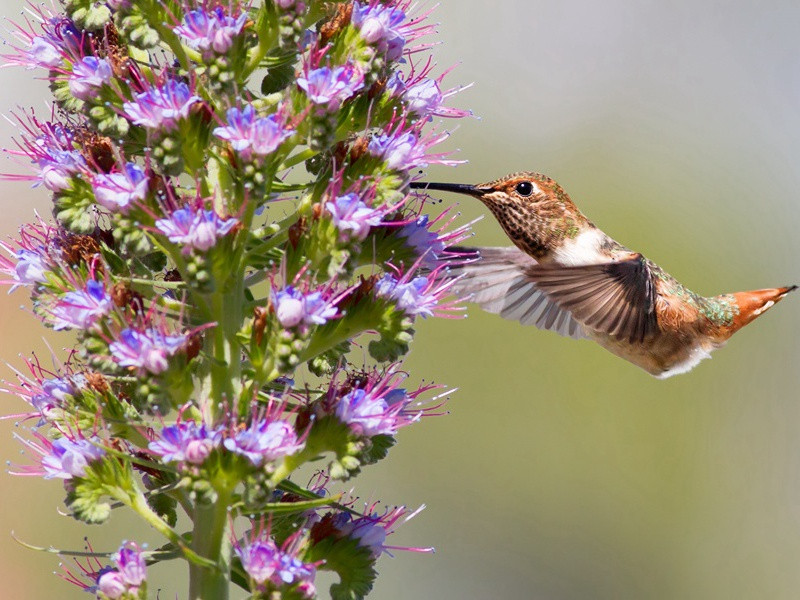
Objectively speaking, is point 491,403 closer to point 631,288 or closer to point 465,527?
point 465,527

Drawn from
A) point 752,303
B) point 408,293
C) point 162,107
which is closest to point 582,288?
point 752,303

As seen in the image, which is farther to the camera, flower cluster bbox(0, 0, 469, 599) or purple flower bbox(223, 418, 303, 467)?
flower cluster bbox(0, 0, 469, 599)

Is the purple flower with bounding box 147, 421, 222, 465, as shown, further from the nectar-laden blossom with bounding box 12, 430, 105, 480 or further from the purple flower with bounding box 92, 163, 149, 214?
the purple flower with bounding box 92, 163, 149, 214

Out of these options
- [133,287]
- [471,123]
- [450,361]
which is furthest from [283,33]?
[471,123]

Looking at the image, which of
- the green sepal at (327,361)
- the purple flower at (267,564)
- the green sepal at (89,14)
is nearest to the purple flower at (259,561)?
the purple flower at (267,564)

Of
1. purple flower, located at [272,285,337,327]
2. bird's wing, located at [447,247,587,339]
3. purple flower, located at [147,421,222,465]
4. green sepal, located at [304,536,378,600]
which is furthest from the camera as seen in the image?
bird's wing, located at [447,247,587,339]

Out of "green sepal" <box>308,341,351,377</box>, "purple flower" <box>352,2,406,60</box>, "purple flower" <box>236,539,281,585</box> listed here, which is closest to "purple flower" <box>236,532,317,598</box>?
"purple flower" <box>236,539,281,585</box>

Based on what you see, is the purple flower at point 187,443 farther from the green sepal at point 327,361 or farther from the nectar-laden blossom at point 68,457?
the green sepal at point 327,361
